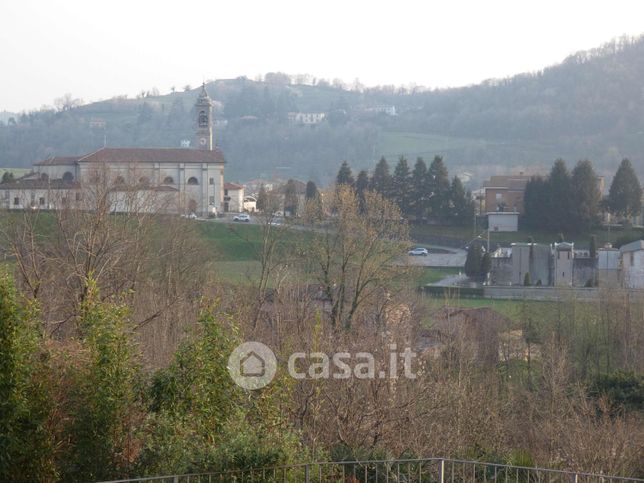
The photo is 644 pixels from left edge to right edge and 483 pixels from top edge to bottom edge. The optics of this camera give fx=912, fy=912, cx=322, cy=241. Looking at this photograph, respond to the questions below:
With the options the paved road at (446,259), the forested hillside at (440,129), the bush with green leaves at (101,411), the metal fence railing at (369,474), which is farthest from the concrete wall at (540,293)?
the forested hillside at (440,129)

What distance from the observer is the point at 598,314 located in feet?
77.7

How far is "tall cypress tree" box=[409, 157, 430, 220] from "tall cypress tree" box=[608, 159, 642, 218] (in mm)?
8614

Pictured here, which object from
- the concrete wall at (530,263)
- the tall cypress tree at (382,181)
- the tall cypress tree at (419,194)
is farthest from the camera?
the tall cypress tree at (382,181)

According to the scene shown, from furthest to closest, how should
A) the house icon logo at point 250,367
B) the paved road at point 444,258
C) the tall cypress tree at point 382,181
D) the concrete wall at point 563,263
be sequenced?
the tall cypress tree at point 382,181, the paved road at point 444,258, the concrete wall at point 563,263, the house icon logo at point 250,367

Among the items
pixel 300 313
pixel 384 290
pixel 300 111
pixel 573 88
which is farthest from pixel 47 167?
pixel 300 111

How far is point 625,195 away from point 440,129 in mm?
54443

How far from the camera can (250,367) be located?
364 inches

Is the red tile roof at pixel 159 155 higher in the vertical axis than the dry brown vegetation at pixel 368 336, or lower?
higher

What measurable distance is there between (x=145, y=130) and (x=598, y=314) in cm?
9027

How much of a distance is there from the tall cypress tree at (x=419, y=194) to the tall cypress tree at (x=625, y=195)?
339 inches

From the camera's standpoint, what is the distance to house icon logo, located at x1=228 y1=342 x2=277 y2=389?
869 cm

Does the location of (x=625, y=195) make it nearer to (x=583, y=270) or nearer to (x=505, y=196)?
(x=505, y=196)

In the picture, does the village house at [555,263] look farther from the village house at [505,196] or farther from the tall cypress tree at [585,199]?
the village house at [505,196]

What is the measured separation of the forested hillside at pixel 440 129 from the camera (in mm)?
79812
